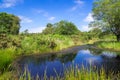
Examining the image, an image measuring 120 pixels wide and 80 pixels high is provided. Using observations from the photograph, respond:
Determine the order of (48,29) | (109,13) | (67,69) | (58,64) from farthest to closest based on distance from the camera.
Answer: (48,29) < (109,13) < (58,64) < (67,69)

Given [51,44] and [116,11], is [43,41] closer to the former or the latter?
[51,44]

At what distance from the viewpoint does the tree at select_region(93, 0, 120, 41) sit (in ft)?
112

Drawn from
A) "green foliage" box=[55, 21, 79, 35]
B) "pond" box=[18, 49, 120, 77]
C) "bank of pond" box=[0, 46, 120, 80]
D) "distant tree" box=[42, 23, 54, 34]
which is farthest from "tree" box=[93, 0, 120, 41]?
"distant tree" box=[42, 23, 54, 34]

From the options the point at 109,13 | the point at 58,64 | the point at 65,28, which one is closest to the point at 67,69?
the point at 58,64

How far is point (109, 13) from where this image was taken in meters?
34.5

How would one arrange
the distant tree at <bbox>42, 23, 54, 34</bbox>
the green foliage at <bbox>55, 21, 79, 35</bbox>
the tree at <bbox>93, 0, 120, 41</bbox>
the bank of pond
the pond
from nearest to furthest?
1. the bank of pond
2. the pond
3. the tree at <bbox>93, 0, 120, 41</bbox>
4. the green foliage at <bbox>55, 21, 79, 35</bbox>
5. the distant tree at <bbox>42, 23, 54, 34</bbox>

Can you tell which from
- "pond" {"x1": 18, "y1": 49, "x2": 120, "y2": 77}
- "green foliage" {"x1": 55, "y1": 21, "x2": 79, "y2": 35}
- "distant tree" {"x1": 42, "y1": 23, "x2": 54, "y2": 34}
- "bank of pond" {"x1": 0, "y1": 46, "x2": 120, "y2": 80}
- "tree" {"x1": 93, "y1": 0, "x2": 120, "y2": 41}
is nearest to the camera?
"bank of pond" {"x1": 0, "y1": 46, "x2": 120, "y2": 80}

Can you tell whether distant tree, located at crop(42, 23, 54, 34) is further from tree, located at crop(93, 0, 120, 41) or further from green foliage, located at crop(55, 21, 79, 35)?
tree, located at crop(93, 0, 120, 41)

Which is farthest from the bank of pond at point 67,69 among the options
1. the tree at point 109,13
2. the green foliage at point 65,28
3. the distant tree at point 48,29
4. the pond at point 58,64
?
the distant tree at point 48,29

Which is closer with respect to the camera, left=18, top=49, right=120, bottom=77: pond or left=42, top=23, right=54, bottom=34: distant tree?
left=18, top=49, right=120, bottom=77: pond

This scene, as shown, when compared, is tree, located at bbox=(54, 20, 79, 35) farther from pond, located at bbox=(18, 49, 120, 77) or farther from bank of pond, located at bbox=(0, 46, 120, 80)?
bank of pond, located at bbox=(0, 46, 120, 80)

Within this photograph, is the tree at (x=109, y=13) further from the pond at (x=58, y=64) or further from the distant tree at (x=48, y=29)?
the distant tree at (x=48, y=29)

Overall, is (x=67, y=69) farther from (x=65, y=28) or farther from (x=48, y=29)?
(x=48, y=29)

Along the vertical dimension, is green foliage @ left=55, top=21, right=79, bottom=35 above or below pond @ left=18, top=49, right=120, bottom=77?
above
